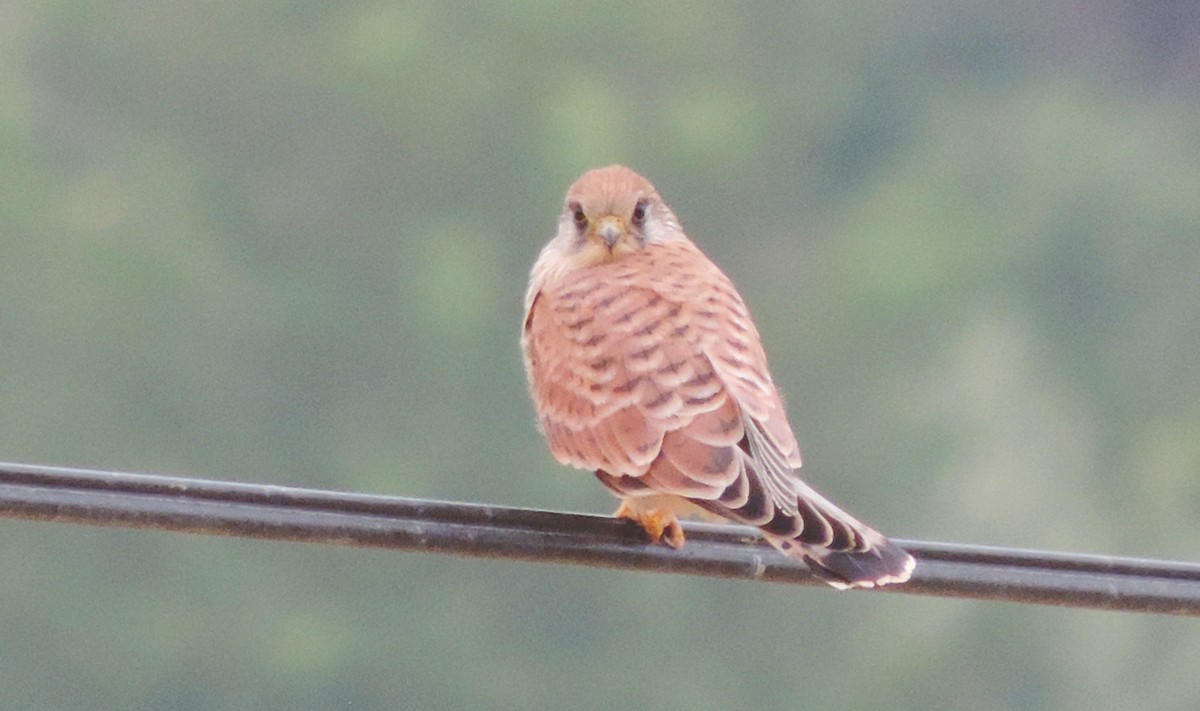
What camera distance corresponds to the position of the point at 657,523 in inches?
122

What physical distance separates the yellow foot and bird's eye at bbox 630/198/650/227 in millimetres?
809

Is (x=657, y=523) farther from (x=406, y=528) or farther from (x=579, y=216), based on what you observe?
(x=579, y=216)

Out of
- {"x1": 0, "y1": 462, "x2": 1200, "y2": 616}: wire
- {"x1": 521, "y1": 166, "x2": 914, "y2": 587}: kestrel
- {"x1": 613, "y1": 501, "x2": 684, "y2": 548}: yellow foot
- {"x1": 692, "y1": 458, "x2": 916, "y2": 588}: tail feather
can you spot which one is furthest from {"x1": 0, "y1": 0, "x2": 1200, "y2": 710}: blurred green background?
{"x1": 0, "y1": 462, "x2": 1200, "y2": 616}: wire

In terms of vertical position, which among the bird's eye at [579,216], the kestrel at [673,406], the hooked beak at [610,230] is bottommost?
the kestrel at [673,406]

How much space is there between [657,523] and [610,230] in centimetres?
83

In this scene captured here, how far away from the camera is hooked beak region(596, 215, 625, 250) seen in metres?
3.73

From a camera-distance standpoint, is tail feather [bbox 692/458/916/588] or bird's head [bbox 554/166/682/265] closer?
tail feather [bbox 692/458/916/588]

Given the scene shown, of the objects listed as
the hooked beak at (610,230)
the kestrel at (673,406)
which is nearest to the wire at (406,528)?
the kestrel at (673,406)

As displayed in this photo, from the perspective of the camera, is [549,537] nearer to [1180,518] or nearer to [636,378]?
[636,378]

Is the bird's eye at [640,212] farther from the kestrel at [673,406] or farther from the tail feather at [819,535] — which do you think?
the tail feather at [819,535]

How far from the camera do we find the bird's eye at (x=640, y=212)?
387 centimetres

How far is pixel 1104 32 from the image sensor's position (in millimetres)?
17812

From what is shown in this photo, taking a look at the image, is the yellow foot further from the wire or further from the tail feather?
the wire

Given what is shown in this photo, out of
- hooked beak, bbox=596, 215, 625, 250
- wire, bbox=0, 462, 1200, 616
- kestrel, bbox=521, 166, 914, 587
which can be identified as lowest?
wire, bbox=0, 462, 1200, 616
